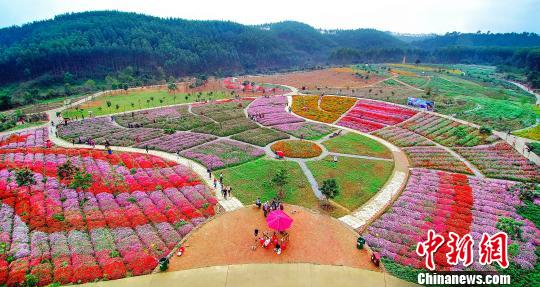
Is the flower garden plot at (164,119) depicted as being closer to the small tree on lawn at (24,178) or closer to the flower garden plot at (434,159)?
the small tree on lawn at (24,178)

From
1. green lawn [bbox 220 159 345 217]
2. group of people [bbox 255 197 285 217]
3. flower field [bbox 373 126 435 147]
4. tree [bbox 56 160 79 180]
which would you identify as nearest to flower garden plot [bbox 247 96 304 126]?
flower field [bbox 373 126 435 147]

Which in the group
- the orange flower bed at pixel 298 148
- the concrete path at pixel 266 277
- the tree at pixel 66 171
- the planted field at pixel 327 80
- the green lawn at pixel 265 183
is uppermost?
the planted field at pixel 327 80

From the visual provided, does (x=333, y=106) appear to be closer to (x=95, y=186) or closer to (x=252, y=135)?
(x=252, y=135)

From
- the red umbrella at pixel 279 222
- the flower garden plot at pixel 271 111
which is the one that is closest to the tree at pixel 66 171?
the red umbrella at pixel 279 222

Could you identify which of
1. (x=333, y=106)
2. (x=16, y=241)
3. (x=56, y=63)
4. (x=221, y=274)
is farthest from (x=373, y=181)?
(x=56, y=63)

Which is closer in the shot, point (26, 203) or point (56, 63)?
point (26, 203)

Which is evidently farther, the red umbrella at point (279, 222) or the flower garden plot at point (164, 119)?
the flower garden plot at point (164, 119)
